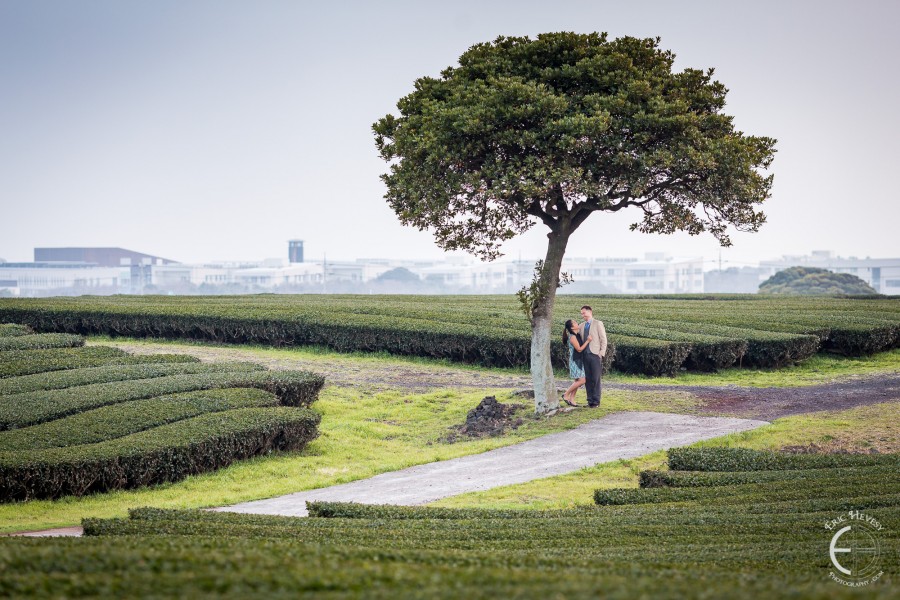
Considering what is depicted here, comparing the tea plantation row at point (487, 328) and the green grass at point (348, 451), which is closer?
the green grass at point (348, 451)

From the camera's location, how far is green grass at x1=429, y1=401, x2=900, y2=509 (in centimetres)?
935

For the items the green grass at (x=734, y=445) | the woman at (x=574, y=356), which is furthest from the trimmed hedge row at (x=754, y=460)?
the woman at (x=574, y=356)

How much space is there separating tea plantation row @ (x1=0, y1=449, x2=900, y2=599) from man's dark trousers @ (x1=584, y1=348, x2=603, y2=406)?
17.6 feet

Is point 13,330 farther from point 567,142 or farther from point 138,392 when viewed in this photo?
point 567,142

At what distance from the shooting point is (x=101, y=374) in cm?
1429

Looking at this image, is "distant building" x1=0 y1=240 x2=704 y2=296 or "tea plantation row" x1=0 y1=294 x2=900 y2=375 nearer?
"tea plantation row" x1=0 y1=294 x2=900 y2=375

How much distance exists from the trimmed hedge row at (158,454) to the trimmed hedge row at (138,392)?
168 cm

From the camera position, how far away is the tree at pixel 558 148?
42.1ft

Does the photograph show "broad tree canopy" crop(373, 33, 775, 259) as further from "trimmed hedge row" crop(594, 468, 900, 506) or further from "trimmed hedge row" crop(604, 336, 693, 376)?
"trimmed hedge row" crop(594, 468, 900, 506)

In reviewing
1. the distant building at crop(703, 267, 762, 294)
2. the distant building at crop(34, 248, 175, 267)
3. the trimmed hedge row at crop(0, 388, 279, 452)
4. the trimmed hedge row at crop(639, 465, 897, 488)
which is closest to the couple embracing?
the trimmed hedge row at crop(0, 388, 279, 452)

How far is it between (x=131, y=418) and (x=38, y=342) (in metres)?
8.04

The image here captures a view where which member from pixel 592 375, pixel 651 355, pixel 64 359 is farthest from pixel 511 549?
pixel 651 355

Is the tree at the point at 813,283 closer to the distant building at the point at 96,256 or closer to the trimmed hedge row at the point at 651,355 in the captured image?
the trimmed hedge row at the point at 651,355

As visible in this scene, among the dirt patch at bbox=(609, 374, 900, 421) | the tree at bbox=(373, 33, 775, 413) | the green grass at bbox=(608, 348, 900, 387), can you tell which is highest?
the tree at bbox=(373, 33, 775, 413)
